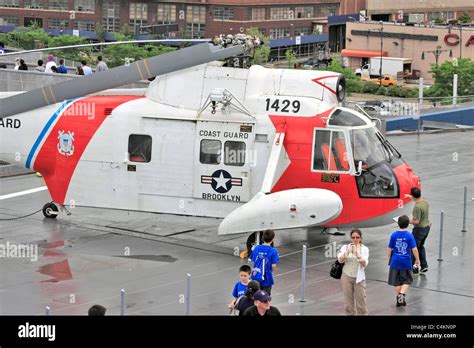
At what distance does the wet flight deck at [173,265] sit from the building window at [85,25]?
317 ft

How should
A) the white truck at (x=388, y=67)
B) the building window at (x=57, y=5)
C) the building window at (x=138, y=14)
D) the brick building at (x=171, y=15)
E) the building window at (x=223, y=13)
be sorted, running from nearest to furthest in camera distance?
the white truck at (x=388, y=67) → the building window at (x=57, y=5) → the brick building at (x=171, y=15) → the building window at (x=138, y=14) → the building window at (x=223, y=13)

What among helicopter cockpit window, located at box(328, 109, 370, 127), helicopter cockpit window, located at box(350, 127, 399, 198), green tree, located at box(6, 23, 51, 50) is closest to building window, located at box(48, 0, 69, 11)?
green tree, located at box(6, 23, 51, 50)

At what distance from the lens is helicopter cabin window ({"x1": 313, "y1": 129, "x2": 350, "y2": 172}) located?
21484mm

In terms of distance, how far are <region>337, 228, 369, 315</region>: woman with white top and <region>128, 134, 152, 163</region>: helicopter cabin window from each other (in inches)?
266

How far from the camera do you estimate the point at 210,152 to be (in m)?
22.3

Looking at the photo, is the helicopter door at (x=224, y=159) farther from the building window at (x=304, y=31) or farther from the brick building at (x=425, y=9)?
the brick building at (x=425, y=9)

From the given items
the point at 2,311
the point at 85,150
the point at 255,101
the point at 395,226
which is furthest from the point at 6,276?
the point at 395,226

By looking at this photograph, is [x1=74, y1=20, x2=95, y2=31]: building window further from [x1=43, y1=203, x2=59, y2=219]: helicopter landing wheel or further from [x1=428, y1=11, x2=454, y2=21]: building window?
[x1=43, y1=203, x2=59, y2=219]: helicopter landing wheel

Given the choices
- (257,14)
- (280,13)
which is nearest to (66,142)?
(257,14)

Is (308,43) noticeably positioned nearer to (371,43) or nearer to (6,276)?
(371,43)

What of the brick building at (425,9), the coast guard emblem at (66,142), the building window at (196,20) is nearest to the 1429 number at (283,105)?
the coast guard emblem at (66,142)

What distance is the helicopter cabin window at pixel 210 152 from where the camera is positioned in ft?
72.9

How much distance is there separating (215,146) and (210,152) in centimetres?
16
